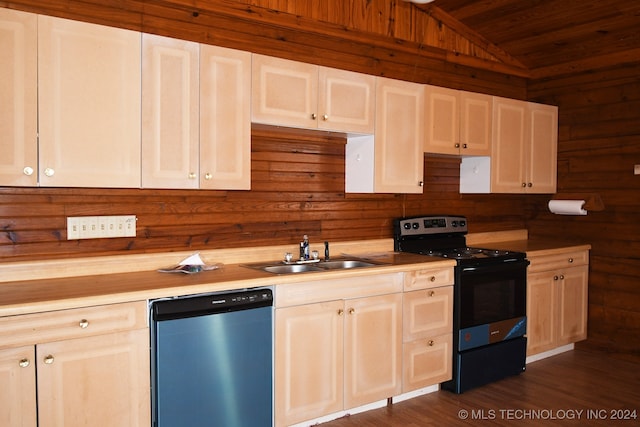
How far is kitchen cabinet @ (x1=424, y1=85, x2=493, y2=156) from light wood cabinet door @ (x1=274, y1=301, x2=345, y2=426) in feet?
4.76

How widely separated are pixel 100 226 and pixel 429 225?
2250mm

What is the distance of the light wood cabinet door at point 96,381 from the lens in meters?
2.04

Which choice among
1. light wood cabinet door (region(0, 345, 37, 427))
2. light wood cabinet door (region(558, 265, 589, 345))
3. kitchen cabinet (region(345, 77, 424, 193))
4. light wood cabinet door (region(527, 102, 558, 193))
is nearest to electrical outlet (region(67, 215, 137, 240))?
light wood cabinet door (region(0, 345, 37, 427))

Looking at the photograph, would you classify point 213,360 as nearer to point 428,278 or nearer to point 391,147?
point 428,278

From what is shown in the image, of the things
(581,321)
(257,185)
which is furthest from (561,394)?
(257,185)

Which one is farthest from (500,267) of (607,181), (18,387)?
(18,387)

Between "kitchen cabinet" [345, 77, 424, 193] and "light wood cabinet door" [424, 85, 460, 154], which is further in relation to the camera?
"light wood cabinet door" [424, 85, 460, 154]

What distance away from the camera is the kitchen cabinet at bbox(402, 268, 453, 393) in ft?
10.4

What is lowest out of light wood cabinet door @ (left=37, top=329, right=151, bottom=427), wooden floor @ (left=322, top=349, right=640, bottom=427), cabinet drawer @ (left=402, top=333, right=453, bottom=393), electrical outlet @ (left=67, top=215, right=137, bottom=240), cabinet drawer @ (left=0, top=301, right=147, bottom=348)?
wooden floor @ (left=322, top=349, right=640, bottom=427)

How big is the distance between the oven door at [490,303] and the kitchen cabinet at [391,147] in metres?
0.70

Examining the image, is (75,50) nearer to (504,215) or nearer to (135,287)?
(135,287)

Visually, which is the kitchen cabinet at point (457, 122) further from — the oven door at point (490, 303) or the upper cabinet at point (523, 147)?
the oven door at point (490, 303)

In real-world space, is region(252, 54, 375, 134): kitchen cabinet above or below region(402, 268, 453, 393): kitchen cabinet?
above

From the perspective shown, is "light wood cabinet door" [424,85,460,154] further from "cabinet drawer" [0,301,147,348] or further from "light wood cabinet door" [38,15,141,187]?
"cabinet drawer" [0,301,147,348]
